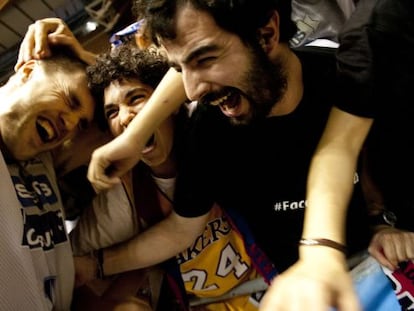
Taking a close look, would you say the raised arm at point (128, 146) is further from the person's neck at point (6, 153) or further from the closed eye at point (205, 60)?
the person's neck at point (6, 153)

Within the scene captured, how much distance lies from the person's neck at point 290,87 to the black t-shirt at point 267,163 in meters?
0.01

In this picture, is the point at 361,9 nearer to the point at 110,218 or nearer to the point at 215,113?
the point at 215,113

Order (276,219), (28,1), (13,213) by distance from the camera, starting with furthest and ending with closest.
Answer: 1. (28,1)
2. (276,219)
3. (13,213)

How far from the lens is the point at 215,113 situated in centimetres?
107

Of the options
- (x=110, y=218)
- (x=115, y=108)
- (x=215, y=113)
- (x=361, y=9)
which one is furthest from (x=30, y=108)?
(x=361, y=9)

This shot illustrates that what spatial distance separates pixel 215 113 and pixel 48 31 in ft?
2.11

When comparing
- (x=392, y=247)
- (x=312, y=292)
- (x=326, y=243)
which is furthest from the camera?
(x=392, y=247)

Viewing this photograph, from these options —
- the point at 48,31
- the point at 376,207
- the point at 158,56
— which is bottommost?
the point at 376,207

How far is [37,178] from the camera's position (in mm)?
1181

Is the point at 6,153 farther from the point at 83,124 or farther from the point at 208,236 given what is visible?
the point at 208,236

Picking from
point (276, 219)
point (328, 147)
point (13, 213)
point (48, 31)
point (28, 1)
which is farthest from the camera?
point (28, 1)

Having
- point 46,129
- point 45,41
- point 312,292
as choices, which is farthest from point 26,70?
point 312,292

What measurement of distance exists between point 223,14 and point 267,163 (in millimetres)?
407

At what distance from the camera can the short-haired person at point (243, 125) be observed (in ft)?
2.86
